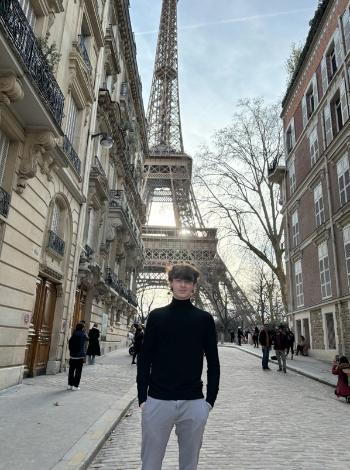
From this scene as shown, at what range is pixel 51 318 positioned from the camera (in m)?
13.0

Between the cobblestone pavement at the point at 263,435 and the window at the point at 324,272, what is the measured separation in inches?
439

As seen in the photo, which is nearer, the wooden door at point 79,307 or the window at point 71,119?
the window at point 71,119

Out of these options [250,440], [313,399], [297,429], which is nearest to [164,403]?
[250,440]

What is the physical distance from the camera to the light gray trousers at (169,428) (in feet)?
8.95

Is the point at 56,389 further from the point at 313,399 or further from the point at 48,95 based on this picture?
the point at 48,95

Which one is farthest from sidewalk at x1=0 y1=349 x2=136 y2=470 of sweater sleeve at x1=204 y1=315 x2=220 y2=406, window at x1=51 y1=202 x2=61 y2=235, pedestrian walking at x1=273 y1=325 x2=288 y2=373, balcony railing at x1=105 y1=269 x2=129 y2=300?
balcony railing at x1=105 y1=269 x2=129 y2=300

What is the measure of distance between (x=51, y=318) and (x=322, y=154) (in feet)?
54.5

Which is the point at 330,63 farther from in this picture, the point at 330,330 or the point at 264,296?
the point at 264,296

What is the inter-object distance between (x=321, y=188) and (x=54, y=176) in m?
15.8

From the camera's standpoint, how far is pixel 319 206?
22781 mm

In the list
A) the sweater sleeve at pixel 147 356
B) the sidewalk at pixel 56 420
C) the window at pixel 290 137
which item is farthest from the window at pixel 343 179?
the sweater sleeve at pixel 147 356

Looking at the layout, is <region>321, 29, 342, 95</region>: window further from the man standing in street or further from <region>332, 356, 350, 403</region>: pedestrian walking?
the man standing in street

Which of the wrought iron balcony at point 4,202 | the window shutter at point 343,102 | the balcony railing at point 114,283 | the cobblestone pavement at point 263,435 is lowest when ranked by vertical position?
the cobblestone pavement at point 263,435

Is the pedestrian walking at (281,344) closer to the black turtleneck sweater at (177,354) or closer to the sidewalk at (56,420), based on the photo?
the sidewalk at (56,420)
